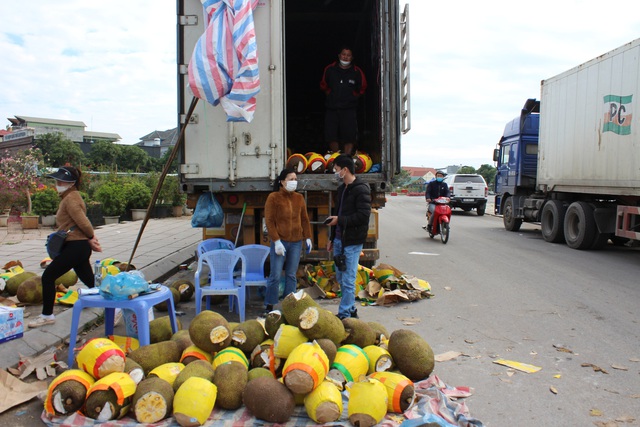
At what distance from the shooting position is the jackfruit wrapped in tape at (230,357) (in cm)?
366

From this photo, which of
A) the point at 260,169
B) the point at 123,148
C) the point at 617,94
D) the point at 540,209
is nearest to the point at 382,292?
the point at 260,169

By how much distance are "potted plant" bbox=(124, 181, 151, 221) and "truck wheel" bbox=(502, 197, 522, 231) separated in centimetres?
1181

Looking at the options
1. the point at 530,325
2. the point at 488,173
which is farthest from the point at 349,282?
the point at 488,173

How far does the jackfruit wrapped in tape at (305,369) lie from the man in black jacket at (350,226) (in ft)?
6.77

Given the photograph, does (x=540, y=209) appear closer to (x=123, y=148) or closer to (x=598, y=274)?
(x=598, y=274)

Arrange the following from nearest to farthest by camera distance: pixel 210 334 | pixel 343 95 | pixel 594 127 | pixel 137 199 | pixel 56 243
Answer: pixel 210 334 → pixel 56 243 → pixel 343 95 → pixel 594 127 → pixel 137 199

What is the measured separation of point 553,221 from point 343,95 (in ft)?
23.7

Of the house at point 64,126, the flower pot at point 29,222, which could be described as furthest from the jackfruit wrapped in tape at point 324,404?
the house at point 64,126

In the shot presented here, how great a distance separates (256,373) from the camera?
3.56 m

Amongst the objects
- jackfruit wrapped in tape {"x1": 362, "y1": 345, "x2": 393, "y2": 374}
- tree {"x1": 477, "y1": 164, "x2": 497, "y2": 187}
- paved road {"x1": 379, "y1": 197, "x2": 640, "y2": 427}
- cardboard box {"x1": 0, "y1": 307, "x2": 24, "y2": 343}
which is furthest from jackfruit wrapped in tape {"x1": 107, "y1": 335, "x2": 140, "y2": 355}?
tree {"x1": 477, "y1": 164, "x2": 497, "y2": 187}

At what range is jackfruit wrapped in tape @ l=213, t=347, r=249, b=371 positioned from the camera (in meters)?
3.66

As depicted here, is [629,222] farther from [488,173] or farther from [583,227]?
[488,173]

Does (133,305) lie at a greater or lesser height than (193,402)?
greater

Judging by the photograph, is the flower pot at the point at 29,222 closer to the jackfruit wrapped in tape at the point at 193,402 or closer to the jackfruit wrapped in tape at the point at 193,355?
the jackfruit wrapped in tape at the point at 193,355
